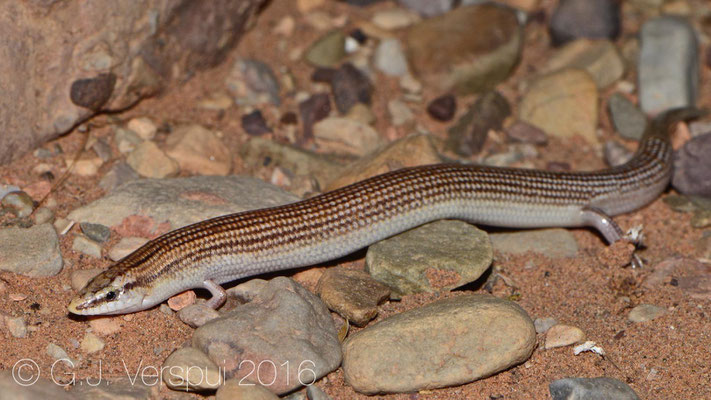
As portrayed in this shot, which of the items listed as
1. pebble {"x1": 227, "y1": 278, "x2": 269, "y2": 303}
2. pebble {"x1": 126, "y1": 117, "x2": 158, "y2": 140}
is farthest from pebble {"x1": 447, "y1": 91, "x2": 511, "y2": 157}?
pebble {"x1": 126, "y1": 117, "x2": 158, "y2": 140}

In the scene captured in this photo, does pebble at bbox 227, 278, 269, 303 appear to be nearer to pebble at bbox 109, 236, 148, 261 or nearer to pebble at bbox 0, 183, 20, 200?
pebble at bbox 109, 236, 148, 261

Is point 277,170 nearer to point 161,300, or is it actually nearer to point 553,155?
point 161,300

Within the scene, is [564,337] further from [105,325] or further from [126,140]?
[126,140]

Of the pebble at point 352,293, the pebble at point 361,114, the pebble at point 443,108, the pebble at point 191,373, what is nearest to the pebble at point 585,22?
the pebble at point 443,108

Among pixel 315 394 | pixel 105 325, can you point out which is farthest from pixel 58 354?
pixel 315 394

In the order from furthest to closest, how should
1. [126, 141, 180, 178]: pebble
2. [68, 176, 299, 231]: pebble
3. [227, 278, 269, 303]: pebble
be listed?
1. [126, 141, 180, 178]: pebble
2. [68, 176, 299, 231]: pebble
3. [227, 278, 269, 303]: pebble
